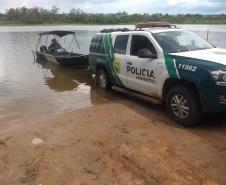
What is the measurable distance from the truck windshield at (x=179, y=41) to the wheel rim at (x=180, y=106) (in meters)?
1.11

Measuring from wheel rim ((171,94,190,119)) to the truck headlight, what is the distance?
82cm

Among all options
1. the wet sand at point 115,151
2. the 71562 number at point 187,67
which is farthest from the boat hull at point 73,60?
the 71562 number at point 187,67

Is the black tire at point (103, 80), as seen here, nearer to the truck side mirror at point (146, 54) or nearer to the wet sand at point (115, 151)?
the wet sand at point (115, 151)

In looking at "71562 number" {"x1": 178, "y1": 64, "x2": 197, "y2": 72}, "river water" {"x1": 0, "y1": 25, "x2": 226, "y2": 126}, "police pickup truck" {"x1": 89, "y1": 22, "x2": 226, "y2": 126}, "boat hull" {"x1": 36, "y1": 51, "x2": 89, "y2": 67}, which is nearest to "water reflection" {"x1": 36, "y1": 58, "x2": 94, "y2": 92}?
"river water" {"x1": 0, "y1": 25, "x2": 226, "y2": 126}

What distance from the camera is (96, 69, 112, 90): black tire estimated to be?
10516mm

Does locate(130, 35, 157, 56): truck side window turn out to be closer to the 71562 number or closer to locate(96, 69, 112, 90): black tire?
the 71562 number

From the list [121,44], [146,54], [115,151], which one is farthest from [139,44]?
[115,151]

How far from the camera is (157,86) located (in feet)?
25.1

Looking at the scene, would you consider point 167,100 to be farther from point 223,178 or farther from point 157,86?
point 223,178

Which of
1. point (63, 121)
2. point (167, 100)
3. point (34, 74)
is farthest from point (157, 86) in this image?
point (34, 74)

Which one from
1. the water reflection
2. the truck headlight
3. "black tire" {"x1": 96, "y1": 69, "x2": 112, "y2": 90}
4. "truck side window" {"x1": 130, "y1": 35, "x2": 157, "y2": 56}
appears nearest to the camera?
the truck headlight

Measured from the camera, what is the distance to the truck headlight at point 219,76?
20.1 feet

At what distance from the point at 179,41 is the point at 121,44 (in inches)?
73.0

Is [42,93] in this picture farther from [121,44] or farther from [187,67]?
[187,67]
